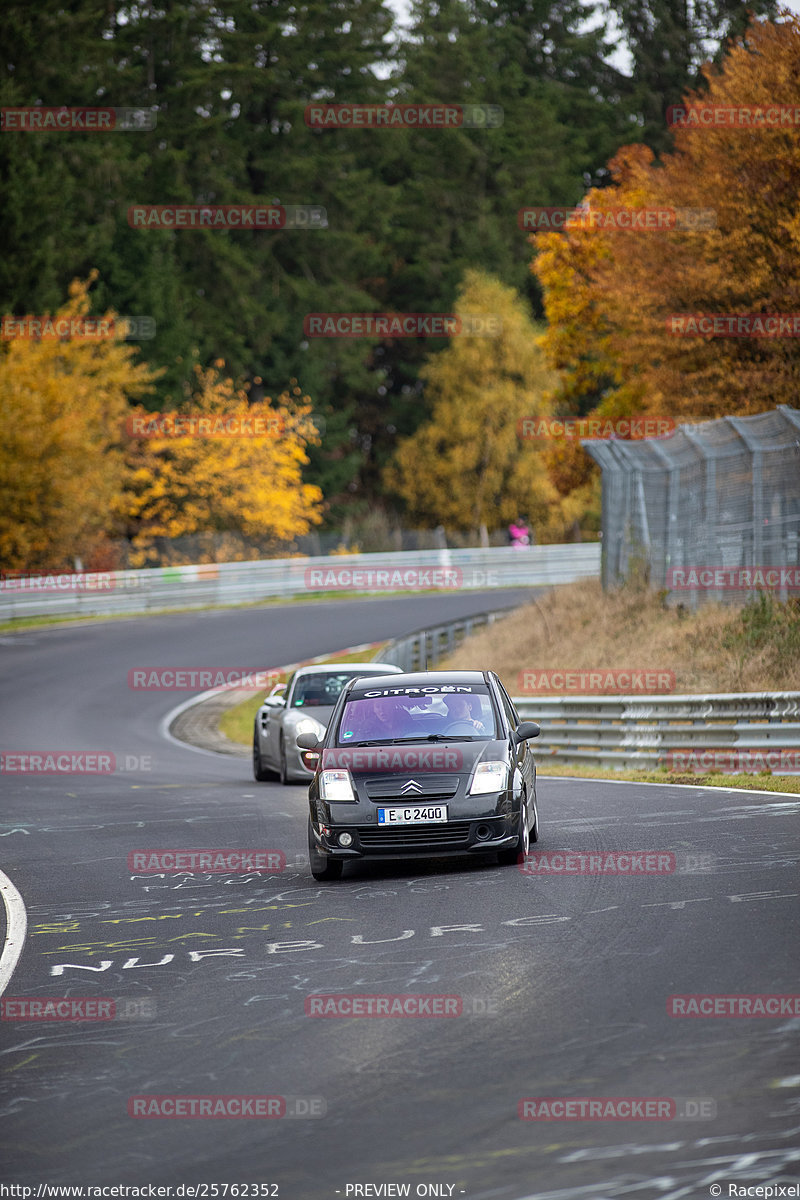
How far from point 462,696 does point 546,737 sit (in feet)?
34.3

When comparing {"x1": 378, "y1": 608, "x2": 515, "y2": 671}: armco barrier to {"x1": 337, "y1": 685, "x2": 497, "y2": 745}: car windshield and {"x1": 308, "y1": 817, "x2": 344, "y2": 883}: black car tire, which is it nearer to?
{"x1": 337, "y1": 685, "x2": 497, "y2": 745}: car windshield

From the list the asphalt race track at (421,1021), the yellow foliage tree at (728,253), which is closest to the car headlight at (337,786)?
the asphalt race track at (421,1021)

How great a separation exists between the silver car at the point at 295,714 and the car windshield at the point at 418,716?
697 centimetres

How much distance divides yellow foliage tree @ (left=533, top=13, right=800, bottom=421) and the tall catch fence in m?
2.77

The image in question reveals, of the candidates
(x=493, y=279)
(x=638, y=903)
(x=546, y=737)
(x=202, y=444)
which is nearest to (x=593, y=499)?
(x=493, y=279)

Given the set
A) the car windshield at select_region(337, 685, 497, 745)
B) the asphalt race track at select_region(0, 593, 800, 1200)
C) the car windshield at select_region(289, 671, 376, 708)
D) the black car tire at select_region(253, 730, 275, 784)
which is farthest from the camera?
→ the black car tire at select_region(253, 730, 275, 784)

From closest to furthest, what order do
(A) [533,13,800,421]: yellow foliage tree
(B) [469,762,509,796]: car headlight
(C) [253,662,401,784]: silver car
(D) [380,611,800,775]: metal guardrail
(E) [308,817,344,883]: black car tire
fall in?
(B) [469,762,509,796]: car headlight, (E) [308,817,344,883]: black car tire, (D) [380,611,800,775]: metal guardrail, (C) [253,662,401,784]: silver car, (A) [533,13,800,421]: yellow foliage tree

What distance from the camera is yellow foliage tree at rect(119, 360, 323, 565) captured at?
58.4 m

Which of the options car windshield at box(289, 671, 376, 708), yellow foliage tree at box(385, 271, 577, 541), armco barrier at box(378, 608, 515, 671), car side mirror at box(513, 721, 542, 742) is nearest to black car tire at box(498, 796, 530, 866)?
car side mirror at box(513, 721, 542, 742)

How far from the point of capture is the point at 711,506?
25.0m

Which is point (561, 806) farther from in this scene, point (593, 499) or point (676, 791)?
point (593, 499)

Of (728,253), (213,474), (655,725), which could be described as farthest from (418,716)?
(213,474)

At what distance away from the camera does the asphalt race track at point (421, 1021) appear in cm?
525

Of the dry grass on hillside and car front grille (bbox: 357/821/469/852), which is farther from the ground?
car front grille (bbox: 357/821/469/852)
